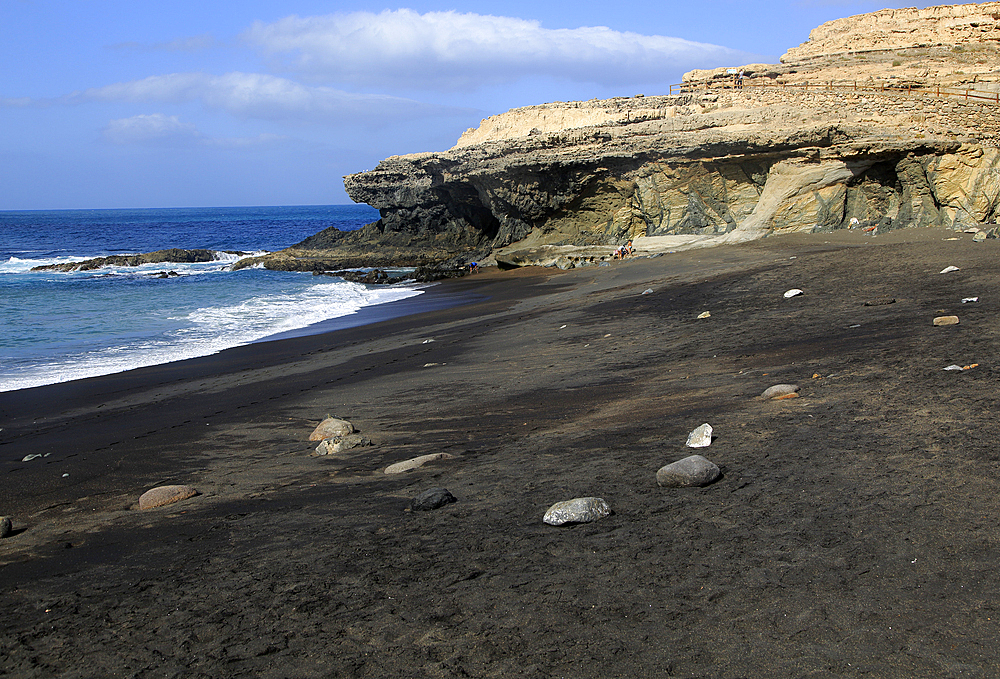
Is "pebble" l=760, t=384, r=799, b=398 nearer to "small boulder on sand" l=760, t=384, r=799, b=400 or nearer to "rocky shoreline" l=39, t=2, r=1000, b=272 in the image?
"small boulder on sand" l=760, t=384, r=799, b=400

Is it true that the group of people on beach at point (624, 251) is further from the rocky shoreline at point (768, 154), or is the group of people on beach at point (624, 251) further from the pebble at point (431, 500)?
the pebble at point (431, 500)

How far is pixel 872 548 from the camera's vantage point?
2.93 meters

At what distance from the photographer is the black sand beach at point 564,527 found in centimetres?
250

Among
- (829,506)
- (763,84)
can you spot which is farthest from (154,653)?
(763,84)

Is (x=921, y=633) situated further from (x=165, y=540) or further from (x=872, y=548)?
(x=165, y=540)

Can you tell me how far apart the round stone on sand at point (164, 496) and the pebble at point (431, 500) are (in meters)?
1.86

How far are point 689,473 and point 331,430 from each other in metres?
3.41

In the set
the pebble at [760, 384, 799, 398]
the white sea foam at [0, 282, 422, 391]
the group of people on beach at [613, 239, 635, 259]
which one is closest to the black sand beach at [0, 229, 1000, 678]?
the pebble at [760, 384, 799, 398]

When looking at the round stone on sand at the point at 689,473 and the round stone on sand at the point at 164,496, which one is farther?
the round stone on sand at the point at 164,496

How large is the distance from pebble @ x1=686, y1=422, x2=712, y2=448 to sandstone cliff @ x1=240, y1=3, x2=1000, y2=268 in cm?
1565

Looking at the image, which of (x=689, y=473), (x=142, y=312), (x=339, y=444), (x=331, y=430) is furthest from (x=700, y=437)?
(x=142, y=312)

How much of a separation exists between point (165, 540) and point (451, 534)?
1745mm

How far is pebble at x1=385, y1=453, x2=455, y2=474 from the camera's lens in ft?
15.6

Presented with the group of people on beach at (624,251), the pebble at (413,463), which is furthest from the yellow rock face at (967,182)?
the pebble at (413,463)
